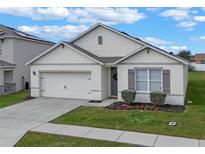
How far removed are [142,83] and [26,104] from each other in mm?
7205

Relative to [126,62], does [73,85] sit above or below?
below

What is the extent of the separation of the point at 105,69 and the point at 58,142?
32.3 ft

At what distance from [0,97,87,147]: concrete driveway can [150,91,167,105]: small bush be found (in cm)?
434

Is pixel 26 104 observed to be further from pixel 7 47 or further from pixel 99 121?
pixel 7 47

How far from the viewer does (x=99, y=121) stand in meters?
11.0

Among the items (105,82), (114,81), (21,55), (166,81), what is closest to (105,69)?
(105,82)

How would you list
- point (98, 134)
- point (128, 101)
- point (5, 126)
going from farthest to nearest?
point (128, 101) < point (5, 126) < point (98, 134)

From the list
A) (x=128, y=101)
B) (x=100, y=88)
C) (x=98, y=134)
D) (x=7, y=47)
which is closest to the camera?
(x=98, y=134)

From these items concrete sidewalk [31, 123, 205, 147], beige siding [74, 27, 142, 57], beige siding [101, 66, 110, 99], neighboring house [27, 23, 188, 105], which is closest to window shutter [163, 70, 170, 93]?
neighboring house [27, 23, 188, 105]

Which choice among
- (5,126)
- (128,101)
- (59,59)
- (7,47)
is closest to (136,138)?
(5,126)

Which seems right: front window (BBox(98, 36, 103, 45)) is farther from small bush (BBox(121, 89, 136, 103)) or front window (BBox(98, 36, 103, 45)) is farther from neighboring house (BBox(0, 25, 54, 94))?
neighboring house (BBox(0, 25, 54, 94))

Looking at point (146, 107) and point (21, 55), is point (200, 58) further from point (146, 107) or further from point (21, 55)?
point (146, 107)

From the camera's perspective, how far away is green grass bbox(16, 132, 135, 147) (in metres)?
7.85

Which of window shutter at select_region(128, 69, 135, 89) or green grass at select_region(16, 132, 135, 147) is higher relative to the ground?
window shutter at select_region(128, 69, 135, 89)
